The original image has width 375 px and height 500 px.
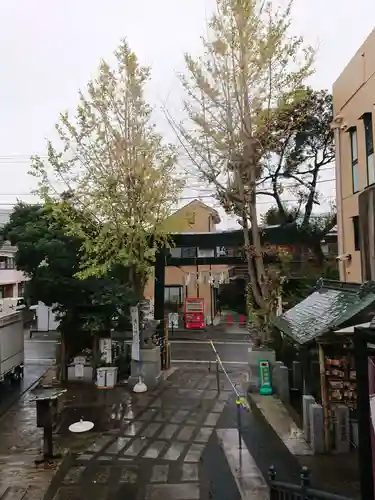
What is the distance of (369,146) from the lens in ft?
44.5

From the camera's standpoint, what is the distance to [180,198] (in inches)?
681

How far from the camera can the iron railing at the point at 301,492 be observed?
13.2 feet

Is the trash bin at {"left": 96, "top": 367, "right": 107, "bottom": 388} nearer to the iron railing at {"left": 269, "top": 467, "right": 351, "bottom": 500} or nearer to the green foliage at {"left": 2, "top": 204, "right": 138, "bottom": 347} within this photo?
the green foliage at {"left": 2, "top": 204, "right": 138, "bottom": 347}

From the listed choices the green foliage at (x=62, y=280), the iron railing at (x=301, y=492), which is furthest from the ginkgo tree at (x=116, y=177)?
the iron railing at (x=301, y=492)

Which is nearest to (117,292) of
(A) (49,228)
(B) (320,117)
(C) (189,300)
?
(A) (49,228)

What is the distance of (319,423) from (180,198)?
10.3 m

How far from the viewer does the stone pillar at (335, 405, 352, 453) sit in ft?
29.7

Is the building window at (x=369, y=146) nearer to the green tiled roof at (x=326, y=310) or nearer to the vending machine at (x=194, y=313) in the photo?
the green tiled roof at (x=326, y=310)

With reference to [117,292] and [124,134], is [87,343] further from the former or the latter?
[124,134]

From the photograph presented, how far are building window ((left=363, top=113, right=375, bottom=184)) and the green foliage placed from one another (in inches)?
357

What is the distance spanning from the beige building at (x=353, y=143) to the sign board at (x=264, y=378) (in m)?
4.25

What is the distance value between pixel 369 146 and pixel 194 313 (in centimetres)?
2124

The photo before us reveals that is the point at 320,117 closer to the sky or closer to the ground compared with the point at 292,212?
closer to the sky

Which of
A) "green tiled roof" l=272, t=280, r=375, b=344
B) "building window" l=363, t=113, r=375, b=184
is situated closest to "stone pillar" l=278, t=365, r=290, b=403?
"green tiled roof" l=272, t=280, r=375, b=344
